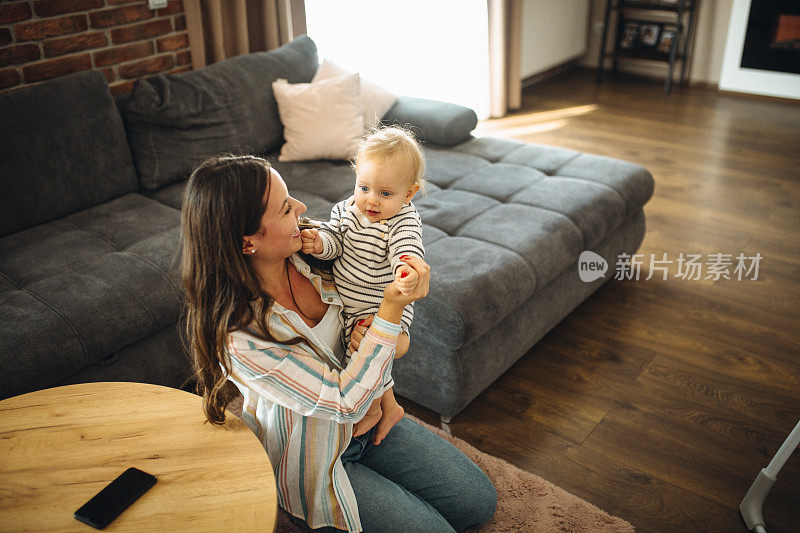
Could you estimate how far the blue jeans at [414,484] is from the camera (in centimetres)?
137

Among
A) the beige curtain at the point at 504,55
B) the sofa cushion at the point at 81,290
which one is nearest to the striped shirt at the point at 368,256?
the sofa cushion at the point at 81,290

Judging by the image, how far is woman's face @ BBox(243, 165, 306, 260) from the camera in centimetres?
118

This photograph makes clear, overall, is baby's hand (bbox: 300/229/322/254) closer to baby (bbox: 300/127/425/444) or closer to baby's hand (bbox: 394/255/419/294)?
baby (bbox: 300/127/425/444)

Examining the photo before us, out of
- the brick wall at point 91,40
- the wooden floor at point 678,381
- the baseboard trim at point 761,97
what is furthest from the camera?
the baseboard trim at point 761,97

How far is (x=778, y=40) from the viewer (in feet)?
15.5

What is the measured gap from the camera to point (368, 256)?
1.43 metres

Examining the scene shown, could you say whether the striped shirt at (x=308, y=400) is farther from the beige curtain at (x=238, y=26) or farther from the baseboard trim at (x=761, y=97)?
the baseboard trim at (x=761, y=97)

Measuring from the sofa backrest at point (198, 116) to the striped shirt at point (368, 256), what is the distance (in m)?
1.33

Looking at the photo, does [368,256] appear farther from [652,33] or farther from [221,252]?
[652,33]

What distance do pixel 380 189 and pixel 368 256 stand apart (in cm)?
14

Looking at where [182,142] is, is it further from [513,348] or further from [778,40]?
[778,40]

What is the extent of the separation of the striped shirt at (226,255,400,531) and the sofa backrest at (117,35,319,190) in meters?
1.45

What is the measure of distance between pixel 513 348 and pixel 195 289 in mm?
1265

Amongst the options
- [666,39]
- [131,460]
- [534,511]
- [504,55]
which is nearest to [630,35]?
[666,39]
